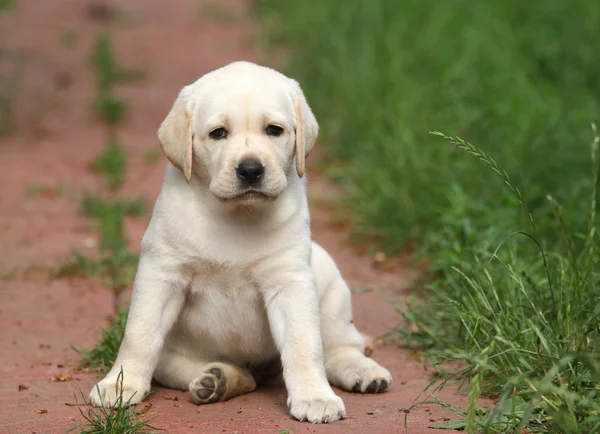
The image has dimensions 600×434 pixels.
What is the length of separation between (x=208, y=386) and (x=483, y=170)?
328 centimetres

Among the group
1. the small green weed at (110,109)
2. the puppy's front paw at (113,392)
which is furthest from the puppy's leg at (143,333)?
the small green weed at (110,109)

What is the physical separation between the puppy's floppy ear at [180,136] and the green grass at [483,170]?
105cm

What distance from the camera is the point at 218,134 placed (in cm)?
395

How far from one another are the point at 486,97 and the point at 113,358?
460cm

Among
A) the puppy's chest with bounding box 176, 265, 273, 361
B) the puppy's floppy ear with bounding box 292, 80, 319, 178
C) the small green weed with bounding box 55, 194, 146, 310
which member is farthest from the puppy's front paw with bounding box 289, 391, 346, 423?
the small green weed with bounding box 55, 194, 146, 310

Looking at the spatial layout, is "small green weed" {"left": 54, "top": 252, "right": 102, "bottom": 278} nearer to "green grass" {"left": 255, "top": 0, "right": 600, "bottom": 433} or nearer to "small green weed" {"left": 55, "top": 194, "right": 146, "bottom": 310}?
"small green weed" {"left": 55, "top": 194, "right": 146, "bottom": 310}

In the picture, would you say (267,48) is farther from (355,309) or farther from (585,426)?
(585,426)

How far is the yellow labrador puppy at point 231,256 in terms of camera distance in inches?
151

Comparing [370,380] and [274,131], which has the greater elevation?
[274,131]

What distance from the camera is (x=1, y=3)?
12938 mm

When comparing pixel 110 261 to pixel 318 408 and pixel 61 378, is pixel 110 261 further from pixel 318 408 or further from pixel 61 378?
pixel 318 408

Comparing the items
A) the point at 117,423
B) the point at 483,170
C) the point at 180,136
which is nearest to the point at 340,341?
the point at 180,136

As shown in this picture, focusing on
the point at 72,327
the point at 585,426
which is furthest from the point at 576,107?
the point at 585,426

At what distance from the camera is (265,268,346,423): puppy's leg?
12.2 feet
